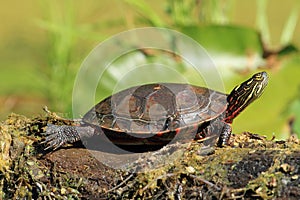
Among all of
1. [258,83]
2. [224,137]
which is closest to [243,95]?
[258,83]

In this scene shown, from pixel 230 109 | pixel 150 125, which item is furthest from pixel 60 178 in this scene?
pixel 230 109

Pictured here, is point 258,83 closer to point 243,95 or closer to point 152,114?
point 243,95

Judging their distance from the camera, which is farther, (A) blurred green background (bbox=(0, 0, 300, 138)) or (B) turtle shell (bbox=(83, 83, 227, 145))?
(A) blurred green background (bbox=(0, 0, 300, 138))

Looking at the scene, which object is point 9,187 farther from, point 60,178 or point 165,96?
point 165,96

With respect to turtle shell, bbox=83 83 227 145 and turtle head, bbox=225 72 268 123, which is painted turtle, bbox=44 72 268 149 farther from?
turtle head, bbox=225 72 268 123

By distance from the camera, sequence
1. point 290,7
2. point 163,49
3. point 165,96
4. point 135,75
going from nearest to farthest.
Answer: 1. point 165,96
2. point 135,75
3. point 163,49
4. point 290,7

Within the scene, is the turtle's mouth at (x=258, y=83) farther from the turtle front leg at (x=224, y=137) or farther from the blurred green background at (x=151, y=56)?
the blurred green background at (x=151, y=56)

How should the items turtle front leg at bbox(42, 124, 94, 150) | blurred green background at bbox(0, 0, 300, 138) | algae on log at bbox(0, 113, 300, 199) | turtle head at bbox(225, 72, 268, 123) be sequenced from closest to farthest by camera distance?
algae on log at bbox(0, 113, 300, 199)
turtle front leg at bbox(42, 124, 94, 150)
turtle head at bbox(225, 72, 268, 123)
blurred green background at bbox(0, 0, 300, 138)

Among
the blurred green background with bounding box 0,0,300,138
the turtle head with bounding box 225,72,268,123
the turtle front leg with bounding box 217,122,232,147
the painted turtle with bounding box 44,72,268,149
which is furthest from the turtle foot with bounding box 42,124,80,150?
the turtle head with bounding box 225,72,268,123
